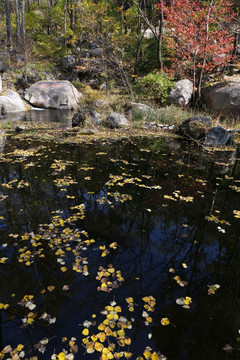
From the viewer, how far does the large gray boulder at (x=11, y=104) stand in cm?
1353

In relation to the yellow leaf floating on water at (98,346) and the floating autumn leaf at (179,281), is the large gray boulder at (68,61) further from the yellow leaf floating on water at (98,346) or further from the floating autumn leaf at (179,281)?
the yellow leaf floating on water at (98,346)

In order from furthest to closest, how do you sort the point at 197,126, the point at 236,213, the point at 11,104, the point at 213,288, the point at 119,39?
1. the point at 119,39
2. the point at 11,104
3. the point at 197,126
4. the point at 236,213
5. the point at 213,288

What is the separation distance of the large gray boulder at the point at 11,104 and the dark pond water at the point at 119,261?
32.6 feet

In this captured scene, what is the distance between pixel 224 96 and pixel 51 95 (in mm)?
11658

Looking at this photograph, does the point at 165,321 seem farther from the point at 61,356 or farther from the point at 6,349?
the point at 6,349

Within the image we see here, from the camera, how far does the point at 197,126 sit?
942 cm

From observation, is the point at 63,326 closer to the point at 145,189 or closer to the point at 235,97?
the point at 145,189

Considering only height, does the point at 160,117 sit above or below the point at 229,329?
above

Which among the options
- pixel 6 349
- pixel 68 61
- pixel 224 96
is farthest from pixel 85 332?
pixel 68 61

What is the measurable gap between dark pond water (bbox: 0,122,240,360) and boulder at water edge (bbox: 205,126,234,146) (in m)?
3.86

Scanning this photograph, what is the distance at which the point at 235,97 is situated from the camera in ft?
37.6

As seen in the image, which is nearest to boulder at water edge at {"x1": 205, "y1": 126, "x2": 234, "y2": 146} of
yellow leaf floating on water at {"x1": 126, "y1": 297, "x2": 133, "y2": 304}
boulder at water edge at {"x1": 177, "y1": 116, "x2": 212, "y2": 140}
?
boulder at water edge at {"x1": 177, "y1": 116, "x2": 212, "y2": 140}

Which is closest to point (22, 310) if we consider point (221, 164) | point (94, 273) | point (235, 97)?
point (94, 273)

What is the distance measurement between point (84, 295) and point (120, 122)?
30.9 feet
